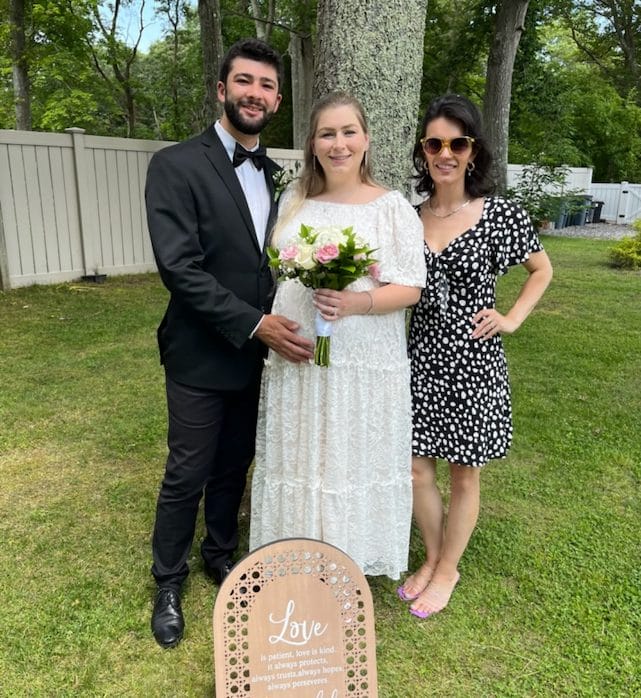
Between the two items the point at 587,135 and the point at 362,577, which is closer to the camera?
the point at 362,577

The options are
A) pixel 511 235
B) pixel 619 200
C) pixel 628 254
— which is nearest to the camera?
pixel 511 235

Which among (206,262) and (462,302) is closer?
(206,262)

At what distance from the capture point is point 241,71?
230cm

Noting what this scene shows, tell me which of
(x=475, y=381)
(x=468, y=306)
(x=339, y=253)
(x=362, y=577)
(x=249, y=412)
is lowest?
(x=362, y=577)

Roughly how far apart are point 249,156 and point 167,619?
1859 millimetres

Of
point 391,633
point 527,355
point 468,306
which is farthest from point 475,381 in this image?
point 527,355

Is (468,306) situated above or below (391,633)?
above

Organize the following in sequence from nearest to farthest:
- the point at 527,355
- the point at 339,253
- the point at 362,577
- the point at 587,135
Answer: the point at 339,253 < the point at 362,577 < the point at 527,355 < the point at 587,135

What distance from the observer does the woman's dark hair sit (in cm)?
237

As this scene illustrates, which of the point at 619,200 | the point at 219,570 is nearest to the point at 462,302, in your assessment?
the point at 219,570

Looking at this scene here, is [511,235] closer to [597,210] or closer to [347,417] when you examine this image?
[347,417]

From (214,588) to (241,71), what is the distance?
2165mm

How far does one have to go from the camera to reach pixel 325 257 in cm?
196

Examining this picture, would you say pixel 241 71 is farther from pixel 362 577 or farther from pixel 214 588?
pixel 214 588
